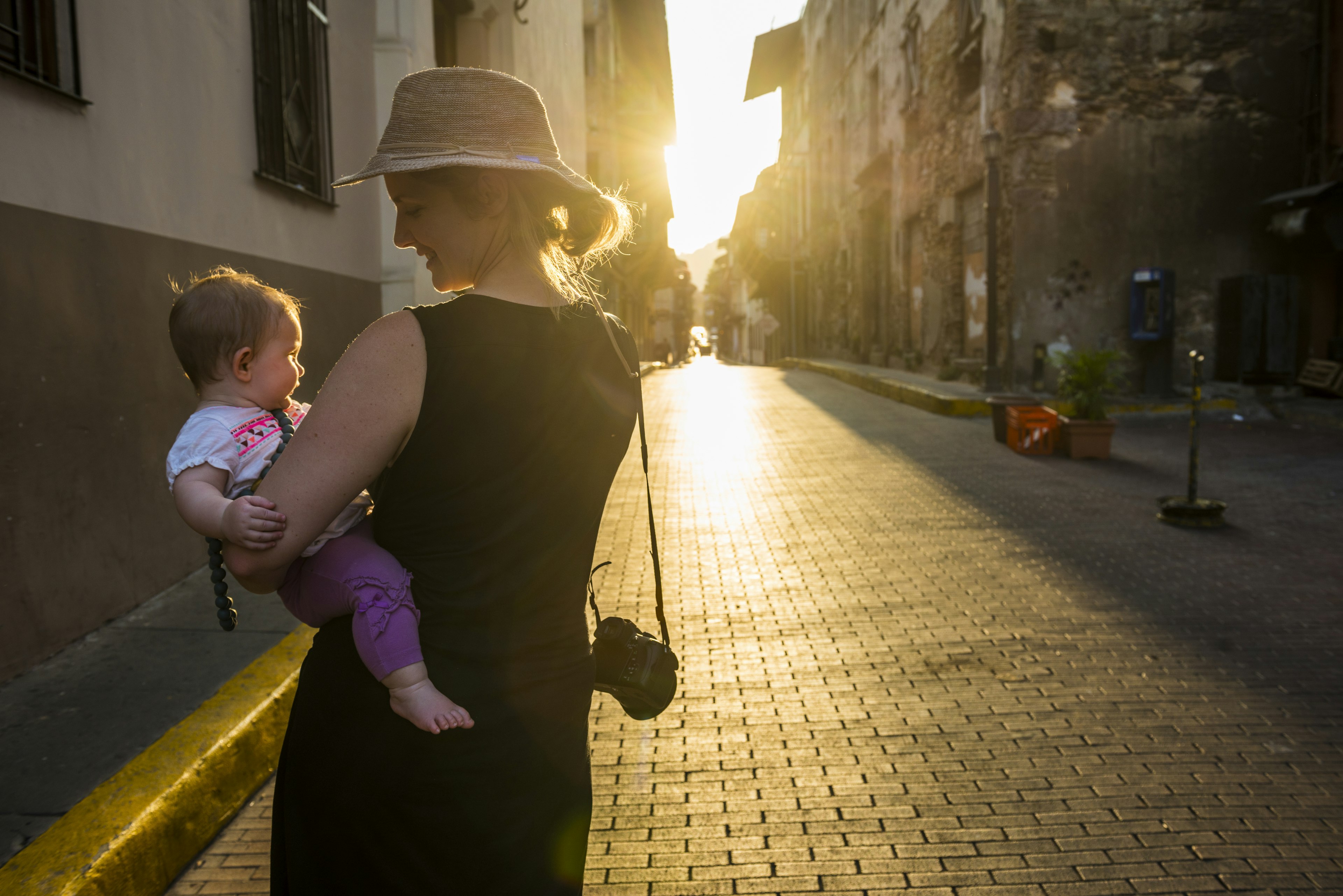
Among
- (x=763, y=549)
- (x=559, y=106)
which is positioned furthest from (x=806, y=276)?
(x=763, y=549)

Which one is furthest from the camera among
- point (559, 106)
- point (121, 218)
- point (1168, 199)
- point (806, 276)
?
point (806, 276)

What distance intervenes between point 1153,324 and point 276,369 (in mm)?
14664

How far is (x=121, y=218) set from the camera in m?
4.44

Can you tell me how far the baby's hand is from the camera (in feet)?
4.32

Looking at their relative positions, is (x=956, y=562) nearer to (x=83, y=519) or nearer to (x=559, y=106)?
(x=83, y=519)

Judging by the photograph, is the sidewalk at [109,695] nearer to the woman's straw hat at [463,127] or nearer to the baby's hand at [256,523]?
the baby's hand at [256,523]

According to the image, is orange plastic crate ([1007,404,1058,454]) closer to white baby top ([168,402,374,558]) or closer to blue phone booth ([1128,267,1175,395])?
blue phone booth ([1128,267,1175,395])

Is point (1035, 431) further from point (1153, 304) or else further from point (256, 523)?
point (256, 523)

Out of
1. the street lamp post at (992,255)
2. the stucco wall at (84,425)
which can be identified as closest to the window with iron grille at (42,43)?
the stucco wall at (84,425)

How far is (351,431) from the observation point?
4.25 ft

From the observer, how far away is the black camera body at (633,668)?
5.78ft

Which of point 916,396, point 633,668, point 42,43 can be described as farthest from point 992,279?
point 633,668

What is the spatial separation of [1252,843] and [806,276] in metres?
41.6

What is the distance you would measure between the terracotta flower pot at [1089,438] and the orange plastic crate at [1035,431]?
7.0 inches
